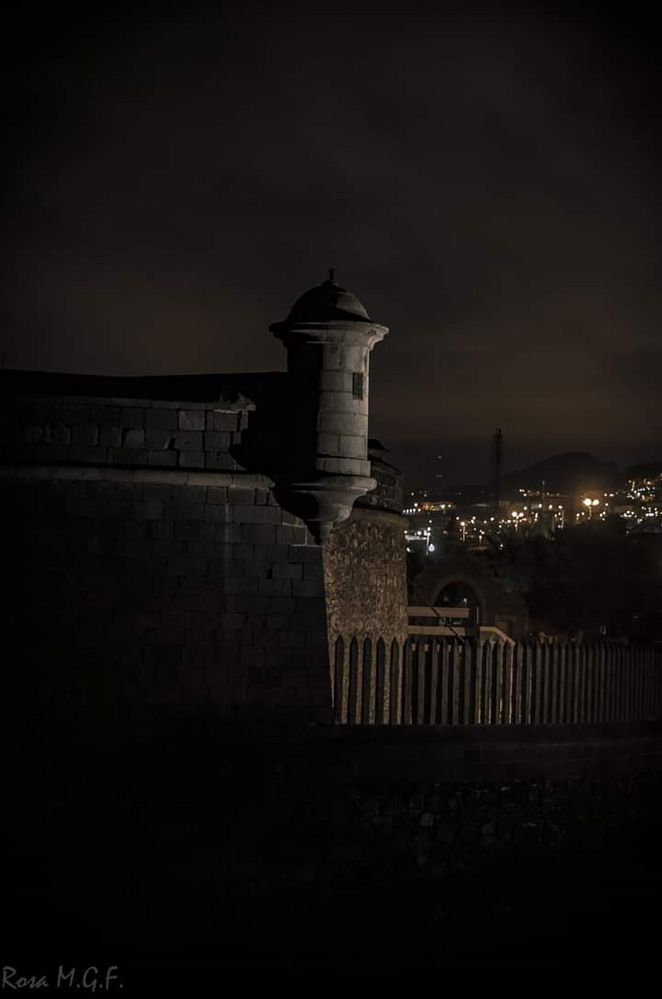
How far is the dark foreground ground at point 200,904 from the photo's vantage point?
42.6 ft

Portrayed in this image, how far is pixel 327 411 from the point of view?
1395 centimetres

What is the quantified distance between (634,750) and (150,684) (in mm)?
6360

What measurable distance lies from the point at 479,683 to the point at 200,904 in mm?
4025

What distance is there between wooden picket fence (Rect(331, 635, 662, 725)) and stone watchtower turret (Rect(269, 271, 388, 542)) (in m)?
1.68

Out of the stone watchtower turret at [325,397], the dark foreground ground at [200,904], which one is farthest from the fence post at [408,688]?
the stone watchtower turret at [325,397]

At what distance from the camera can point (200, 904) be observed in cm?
1336

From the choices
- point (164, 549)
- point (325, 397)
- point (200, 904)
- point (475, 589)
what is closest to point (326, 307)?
point (325, 397)

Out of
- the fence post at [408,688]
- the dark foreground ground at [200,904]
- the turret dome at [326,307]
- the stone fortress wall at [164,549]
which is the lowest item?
the dark foreground ground at [200,904]

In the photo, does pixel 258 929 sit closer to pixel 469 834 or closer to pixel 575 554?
pixel 469 834

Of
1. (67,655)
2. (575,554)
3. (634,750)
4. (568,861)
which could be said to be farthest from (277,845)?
(575,554)

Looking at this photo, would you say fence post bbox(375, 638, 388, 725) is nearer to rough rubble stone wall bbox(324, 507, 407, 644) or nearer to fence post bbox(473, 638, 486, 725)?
fence post bbox(473, 638, 486, 725)

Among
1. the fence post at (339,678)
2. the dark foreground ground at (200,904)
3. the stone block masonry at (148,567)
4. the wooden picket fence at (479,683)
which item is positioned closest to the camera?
the dark foreground ground at (200,904)

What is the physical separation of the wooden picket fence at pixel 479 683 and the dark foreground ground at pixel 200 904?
1659 mm

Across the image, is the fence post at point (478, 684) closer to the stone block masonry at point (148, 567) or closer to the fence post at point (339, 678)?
the fence post at point (339, 678)
